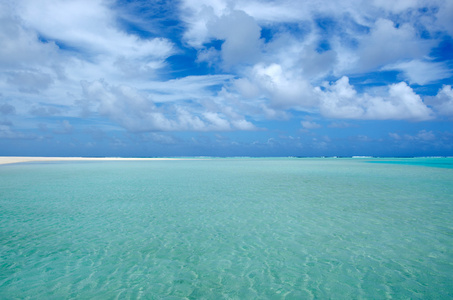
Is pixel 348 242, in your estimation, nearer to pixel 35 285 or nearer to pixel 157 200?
pixel 35 285

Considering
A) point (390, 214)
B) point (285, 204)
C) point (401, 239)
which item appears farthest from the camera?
point (285, 204)

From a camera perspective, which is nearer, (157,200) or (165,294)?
(165,294)

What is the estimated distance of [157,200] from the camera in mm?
13242

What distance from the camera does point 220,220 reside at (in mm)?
9492

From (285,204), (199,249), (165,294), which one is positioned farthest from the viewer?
(285,204)

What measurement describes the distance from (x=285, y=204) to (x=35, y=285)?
9.35m

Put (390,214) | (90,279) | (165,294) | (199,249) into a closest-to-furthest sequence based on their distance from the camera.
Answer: (165,294) < (90,279) < (199,249) < (390,214)

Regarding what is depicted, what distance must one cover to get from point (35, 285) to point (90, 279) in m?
0.94

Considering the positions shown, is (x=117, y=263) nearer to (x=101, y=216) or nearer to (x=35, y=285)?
(x=35, y=285)

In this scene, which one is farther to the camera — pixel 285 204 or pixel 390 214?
pixel 285 204

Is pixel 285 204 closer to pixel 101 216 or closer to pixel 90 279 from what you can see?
pixel 101 216

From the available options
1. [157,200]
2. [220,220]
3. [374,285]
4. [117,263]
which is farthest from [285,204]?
[117,263]

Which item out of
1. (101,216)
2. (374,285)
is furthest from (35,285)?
(374,285)

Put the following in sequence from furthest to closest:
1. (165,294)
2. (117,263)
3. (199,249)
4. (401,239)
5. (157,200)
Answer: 1. (157,200)
2. (401,239)
3. (199,249)
4. (117,263)
5. (165,294)
